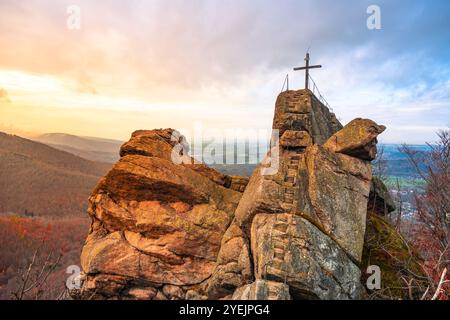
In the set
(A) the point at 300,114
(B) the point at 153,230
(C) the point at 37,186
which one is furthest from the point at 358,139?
(C) the point at 37,186

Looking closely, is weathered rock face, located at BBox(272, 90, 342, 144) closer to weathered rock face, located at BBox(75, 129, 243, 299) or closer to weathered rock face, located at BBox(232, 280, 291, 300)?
weathered rock face, located at BBox(75, 129, 243, 299)

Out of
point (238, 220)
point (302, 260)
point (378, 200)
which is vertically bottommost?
point (302, 260)

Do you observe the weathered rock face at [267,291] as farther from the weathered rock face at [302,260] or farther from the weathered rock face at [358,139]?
the weathered rock face at [358,139]

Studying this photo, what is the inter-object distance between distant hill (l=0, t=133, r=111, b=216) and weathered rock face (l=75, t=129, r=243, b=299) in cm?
13176

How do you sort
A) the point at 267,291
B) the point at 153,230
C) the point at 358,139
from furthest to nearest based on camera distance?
the point at 153,230, the point at 358,139, the point at 267,291

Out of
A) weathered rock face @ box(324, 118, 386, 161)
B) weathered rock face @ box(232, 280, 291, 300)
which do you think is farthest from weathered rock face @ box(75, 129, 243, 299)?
weathered rock face @ box(324, 118, 386, 161)

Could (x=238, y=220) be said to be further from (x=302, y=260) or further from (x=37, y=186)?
(x=37, y=186)

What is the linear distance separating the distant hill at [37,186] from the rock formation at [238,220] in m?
132

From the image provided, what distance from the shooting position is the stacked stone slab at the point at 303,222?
9.86m

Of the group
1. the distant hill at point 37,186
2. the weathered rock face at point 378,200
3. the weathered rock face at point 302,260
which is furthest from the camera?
the distant hill at point 37,186

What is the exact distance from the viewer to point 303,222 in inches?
424

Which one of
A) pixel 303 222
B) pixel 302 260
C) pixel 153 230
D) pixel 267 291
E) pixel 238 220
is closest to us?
pixel 267 291

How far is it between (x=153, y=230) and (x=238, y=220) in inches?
168

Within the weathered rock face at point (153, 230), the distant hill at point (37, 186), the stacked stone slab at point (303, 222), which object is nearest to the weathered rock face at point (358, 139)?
the stacked stone slab at point (303, 222)
